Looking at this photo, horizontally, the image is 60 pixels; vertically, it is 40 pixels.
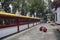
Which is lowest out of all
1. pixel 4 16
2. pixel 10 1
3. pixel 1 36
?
pixel 1 36

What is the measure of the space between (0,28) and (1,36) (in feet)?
2.98

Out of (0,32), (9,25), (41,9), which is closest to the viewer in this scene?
(0,32)

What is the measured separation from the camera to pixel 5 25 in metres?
22.5

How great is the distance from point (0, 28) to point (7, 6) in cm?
4701

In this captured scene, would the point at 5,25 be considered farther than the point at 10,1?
No

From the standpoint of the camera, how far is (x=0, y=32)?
66.9ft

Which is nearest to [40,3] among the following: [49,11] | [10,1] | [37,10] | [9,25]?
[37,10]

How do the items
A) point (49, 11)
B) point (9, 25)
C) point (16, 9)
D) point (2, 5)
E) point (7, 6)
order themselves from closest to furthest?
point (9, 25) < point (2, 5) < point (7, 6) < point (16, 9) < point (49, 11)

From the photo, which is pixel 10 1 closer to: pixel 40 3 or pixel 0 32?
pixel 0 32

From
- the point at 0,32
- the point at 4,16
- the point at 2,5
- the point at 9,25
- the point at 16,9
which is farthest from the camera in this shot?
the point at 16,9

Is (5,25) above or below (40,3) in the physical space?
below

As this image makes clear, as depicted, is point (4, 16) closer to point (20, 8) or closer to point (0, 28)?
point (0, 28)

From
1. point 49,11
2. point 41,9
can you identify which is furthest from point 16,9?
point 49,11

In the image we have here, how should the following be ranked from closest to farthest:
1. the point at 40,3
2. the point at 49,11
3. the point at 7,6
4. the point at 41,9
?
the point at 7,6, the point at 40,3, the point at 41,9, the point at 49,11
